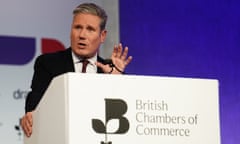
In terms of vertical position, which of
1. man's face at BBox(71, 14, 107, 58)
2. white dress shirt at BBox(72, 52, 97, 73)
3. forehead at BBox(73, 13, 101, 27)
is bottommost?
white dress shirt at BBox(72, 52, 97, 73)


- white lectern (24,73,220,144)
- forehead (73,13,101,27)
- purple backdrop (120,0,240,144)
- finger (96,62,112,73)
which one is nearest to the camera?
white lectern (24,73,220,144)

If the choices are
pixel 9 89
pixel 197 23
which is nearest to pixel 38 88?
pixel 9 89

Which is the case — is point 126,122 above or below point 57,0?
below

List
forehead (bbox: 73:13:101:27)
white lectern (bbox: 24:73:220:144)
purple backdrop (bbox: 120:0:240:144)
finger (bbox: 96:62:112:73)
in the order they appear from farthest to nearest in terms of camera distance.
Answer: purple backdrop (bbox: 120:0:240:144) → forehead (bbox: 73:13:101:27) → finger (bbox: 96:62:112:73) → white lectern (bbox: 24:73:220:144)

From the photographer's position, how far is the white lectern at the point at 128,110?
192cm

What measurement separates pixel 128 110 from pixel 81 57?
0.58m

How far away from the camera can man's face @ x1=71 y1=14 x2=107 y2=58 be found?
2416mm

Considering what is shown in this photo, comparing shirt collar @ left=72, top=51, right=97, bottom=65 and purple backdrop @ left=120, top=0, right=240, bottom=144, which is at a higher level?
purple backdrop @ left=120, top=0, right=240, bottom=144

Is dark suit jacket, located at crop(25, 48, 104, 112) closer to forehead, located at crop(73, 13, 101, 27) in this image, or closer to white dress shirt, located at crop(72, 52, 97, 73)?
white dress shirt, located at crop(72, 52, 97, 73)

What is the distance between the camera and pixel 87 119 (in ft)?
6.31

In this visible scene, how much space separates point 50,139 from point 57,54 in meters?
0.59

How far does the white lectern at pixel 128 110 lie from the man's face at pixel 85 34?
38 cm

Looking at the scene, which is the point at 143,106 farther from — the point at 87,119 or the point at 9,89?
the point at 9,89

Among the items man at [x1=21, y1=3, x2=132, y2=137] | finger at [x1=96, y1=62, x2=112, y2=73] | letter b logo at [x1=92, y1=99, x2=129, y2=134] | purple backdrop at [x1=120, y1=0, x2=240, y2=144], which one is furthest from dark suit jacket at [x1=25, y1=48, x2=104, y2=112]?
purple backdrop at [x1=120, y1=0, x2=240, y2=144]
